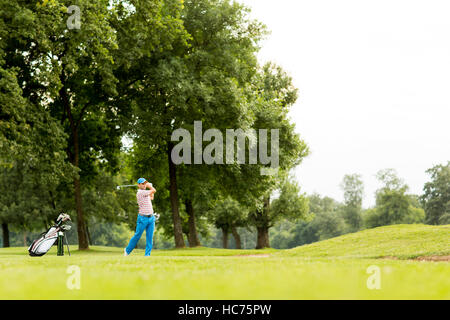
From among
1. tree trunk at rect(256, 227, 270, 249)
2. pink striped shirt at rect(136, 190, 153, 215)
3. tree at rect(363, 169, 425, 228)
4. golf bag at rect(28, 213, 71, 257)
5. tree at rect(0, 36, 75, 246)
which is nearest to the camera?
pink striped shirt at rect(136, 190, 153, 215)

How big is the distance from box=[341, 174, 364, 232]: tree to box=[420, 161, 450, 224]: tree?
27.9m

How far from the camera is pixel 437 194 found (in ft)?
275

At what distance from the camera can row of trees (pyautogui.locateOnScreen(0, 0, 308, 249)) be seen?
23.0 meters

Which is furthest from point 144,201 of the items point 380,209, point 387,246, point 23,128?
point 380,209

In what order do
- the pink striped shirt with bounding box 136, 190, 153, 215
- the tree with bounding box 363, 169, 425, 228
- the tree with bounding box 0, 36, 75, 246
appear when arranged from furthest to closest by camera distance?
the tree with bounding box 363, 169, 425, 228 → the tree with bounding box 0, 36, 75, 246 → the pink striped shirt with bounding box 136, 190, 153, 215

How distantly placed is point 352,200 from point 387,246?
99.3 meters

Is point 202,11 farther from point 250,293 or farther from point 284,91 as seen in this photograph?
point 250,293

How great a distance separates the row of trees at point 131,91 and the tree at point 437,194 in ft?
185

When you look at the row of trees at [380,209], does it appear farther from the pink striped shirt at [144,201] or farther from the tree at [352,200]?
Result: the pink striped shirt at [144,201]

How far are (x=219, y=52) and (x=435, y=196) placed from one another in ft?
220

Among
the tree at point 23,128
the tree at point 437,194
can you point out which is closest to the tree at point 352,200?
the tree at point 437,194

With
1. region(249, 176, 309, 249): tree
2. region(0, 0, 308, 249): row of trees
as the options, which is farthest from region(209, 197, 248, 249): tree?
region(0, 0, 308, 249): row of trees

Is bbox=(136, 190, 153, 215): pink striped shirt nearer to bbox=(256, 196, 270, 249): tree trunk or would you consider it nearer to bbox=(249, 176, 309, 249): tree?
bbox=(249, 176, 309, 249): tree

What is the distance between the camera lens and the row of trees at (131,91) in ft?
75.4
